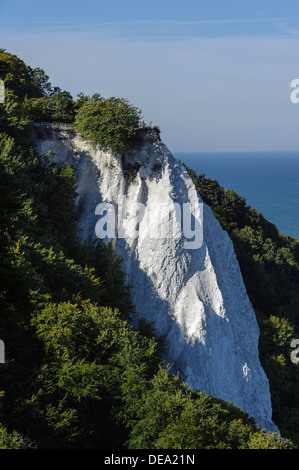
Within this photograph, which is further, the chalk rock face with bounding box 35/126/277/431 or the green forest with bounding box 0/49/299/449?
the chalk rock face with bounding box 35/126/277/431

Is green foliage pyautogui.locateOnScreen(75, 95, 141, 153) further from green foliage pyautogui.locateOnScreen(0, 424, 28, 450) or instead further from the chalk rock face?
green foliage pyautogui.locateOnScreen(0, 424, 28, 450)

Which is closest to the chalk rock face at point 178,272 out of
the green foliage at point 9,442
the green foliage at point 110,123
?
the green foliage at point 110,123

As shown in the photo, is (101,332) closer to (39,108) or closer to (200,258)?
(200,258)

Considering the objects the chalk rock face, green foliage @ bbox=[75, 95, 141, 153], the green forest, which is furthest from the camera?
green foliage @ bbox=[75, 95, 141, 153]

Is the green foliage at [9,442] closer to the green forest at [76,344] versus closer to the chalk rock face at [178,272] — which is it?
the green forest at [76,344]

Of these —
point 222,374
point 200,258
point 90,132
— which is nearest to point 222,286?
point 200,258

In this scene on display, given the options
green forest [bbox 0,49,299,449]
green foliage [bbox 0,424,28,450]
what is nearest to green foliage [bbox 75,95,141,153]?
green forest [bbox 0,49,299,449]

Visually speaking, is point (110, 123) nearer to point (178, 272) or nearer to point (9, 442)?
point (178, 272)
